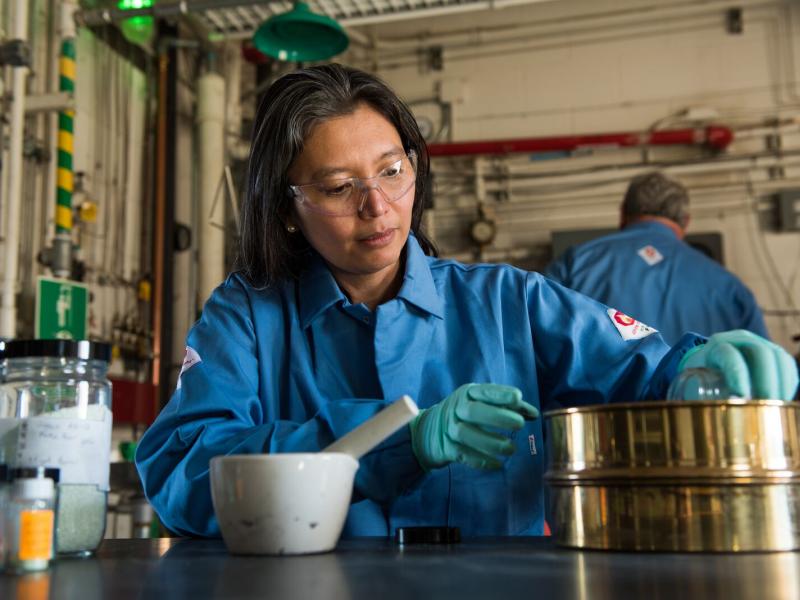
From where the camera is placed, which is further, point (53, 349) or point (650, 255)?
point (650, 255)

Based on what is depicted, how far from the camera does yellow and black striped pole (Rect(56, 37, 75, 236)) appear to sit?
11.1 ft

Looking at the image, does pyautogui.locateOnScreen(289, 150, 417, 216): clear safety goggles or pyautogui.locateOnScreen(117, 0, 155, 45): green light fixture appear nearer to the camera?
pyautogui.locateOnScreen(289, 150, 417, 216): clear safety goggles

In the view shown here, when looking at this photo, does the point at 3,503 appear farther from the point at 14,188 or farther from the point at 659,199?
the point at 659,199

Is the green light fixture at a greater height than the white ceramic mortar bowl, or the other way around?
the green light fixture

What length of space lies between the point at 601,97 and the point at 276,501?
4.24m

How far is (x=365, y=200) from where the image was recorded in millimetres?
1370

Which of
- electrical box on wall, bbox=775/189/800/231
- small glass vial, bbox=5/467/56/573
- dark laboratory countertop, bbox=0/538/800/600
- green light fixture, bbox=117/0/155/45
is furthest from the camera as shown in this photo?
electrical box on wall, bbox=775/189/800/231

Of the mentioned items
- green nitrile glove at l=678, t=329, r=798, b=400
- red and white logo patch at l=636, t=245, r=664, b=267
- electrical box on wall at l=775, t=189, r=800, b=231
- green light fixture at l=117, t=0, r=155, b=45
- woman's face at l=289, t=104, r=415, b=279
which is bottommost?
green nitrile glove at l=678, t=329, r=798, b=400

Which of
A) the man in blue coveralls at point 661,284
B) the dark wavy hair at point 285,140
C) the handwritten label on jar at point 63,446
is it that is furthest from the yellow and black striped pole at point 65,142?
the handwritten label on jar at point 63,446

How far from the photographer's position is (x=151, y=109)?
13.7ft

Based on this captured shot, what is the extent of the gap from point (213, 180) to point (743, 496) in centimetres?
370

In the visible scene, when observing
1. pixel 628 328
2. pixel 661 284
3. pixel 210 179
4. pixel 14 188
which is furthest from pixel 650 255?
pixel 14 188

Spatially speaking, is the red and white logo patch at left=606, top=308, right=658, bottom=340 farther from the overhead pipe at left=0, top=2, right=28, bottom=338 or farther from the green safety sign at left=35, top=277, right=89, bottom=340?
the overhead pipe at left=0, top=2, right=28, bottom=338

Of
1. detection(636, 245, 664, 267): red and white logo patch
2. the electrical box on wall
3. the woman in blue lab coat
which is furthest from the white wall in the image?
the woman in blue lab coat
